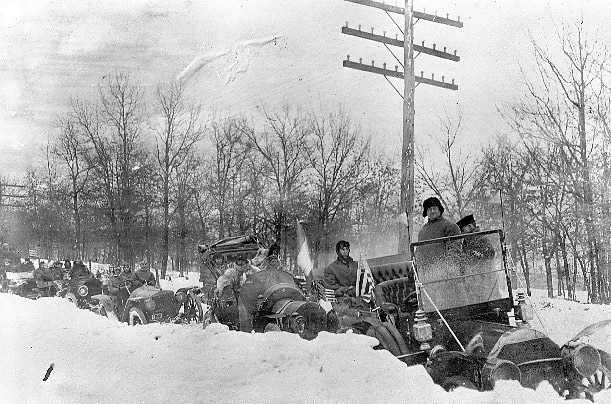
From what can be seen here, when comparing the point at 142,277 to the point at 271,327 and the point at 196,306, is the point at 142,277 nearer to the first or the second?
the point at 196,306

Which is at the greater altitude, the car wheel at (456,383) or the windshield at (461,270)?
the windshield at (461,270)

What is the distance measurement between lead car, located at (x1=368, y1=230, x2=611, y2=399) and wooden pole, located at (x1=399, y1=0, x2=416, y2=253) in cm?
352

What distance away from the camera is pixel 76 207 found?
48.4 ft

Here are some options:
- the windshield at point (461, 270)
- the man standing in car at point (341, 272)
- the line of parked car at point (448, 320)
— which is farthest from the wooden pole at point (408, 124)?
the windshield at point (461, 270)

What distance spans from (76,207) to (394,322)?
37.4ft

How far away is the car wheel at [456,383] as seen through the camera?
464cm

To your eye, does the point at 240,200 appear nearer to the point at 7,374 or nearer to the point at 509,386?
the point at 7,374

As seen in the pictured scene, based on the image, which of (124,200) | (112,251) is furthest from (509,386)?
(112,251)

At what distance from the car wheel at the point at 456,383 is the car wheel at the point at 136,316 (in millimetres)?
7103

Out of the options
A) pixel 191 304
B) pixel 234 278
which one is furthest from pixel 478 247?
pixel 191 304

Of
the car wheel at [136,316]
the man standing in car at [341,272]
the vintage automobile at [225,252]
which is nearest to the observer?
the man standing in car at [341,272]

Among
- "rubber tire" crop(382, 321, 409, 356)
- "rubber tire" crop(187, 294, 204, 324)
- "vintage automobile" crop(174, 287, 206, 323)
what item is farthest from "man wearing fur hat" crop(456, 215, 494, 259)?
"rubber tire" crop(187, 294, 204, 324)

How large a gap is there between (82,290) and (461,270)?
33.0 ft

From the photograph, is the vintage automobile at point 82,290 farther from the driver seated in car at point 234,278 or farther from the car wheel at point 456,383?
the car wheel at point 456,383
